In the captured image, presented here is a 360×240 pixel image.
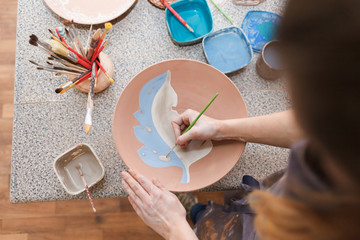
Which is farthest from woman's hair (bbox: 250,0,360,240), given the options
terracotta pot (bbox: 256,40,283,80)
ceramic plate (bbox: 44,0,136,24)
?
ceramic plate (bbox: 44,0,136,24)

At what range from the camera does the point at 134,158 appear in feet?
2.43

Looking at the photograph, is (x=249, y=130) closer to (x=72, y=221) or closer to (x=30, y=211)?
(x=72, y=221)

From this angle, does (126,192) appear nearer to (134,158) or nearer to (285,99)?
(134,158)

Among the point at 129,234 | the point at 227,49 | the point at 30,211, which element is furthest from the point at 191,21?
the point at 30,211

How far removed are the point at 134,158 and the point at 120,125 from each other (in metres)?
0.10

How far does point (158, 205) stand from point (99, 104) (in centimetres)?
36

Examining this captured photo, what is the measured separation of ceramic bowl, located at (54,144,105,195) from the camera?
0.78 meters

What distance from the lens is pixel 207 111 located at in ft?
2.63

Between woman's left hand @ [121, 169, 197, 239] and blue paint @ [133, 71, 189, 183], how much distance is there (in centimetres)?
6

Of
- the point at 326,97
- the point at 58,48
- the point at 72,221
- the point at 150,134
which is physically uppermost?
the point at 326,97

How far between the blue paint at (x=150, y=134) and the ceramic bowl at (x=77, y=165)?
0.14 metres

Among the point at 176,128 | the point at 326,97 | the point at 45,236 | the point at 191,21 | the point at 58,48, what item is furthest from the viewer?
the point at 45,236

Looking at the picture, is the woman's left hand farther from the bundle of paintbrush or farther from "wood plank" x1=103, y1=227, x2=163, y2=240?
"wood plank" x1=103, y1=227, x2=163, y2=240

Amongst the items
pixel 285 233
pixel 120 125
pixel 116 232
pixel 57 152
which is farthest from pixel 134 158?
pixel 116 232
